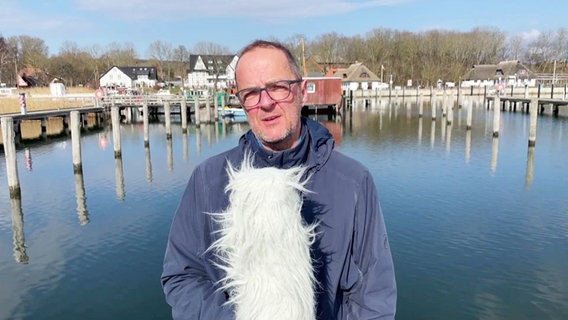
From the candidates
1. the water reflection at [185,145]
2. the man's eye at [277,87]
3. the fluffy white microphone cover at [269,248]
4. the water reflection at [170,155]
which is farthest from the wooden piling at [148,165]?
the fluffy white microphone cover at [269,248]

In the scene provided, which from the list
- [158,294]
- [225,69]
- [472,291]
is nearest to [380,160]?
[472,291]

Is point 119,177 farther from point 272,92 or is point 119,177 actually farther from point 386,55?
point 386,55

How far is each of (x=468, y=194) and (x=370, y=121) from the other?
22553 millimetres

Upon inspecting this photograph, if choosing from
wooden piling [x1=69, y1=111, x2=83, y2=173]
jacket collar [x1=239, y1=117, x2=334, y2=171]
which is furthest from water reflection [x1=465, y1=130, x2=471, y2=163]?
jacket collar [x1=239, y1=117, x2=334, y2=171]

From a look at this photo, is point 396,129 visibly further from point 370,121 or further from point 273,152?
point 273,152

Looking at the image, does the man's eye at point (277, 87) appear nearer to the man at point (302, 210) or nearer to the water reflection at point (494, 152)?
the man at point (302, 210)

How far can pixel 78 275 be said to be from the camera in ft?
28.6

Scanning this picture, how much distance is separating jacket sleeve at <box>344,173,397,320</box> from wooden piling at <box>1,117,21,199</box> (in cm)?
1392

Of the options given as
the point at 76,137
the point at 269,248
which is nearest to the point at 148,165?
the point at 76,137

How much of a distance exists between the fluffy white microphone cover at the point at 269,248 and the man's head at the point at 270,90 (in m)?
0.39

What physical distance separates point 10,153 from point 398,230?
1127cm

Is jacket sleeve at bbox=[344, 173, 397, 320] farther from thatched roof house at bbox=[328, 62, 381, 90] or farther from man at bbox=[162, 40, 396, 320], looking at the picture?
thatched roof house at bbox=[328, 62, 381, 90]

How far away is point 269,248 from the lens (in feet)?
4.39

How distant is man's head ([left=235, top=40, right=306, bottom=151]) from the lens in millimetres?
1722
